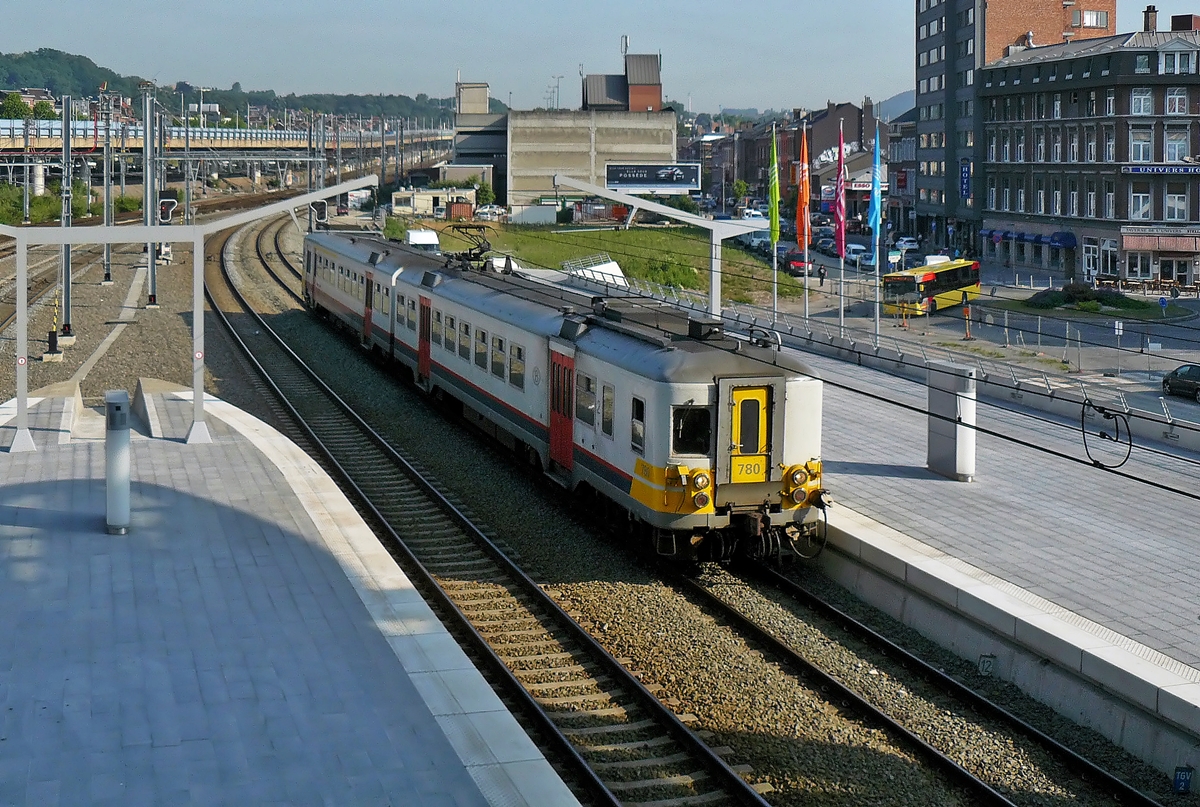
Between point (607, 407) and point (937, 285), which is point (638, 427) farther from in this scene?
point (937, 285)

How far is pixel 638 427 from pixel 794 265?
47590 millimetres

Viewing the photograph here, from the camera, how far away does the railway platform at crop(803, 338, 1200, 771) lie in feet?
36.7

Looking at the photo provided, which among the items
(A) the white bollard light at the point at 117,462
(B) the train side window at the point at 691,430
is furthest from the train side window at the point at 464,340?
(B) the train side window at the point at 691,430

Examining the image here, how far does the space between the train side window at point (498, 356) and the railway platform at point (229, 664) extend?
3657mm

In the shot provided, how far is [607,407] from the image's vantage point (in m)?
15.8

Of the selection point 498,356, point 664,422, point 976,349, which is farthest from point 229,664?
point 976,349

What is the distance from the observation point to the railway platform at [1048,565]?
36.7ft

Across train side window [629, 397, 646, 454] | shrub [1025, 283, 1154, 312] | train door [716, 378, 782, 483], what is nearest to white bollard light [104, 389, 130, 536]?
train side window [629, 397, 646, 454]

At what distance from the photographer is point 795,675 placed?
12242 mm

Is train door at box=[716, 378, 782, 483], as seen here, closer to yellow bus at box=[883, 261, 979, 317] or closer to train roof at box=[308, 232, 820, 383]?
train roof at box=[308, 232, 820, 383]

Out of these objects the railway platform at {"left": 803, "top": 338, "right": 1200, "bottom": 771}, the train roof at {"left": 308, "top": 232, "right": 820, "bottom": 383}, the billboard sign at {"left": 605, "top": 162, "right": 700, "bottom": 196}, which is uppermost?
the billboard sign at {"left": 605, "top": 162, "right": 700, "bottom": 196}

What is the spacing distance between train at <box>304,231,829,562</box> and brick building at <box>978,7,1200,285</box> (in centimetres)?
4600

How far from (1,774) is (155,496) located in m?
8.43

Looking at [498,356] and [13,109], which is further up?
[13,109]
